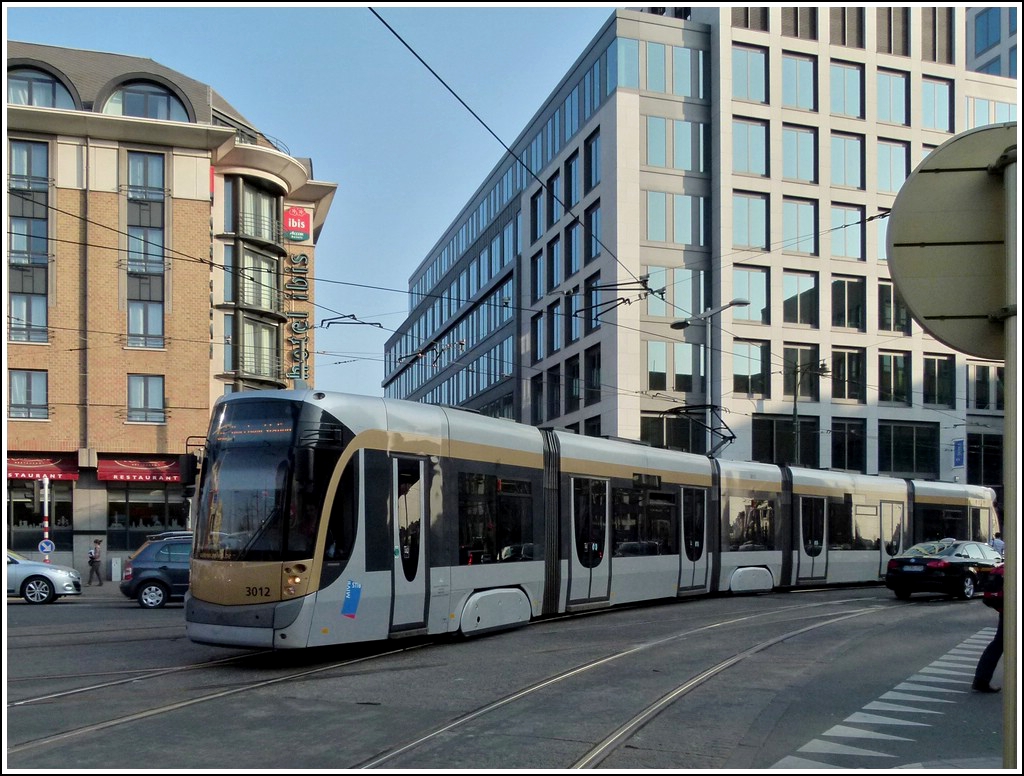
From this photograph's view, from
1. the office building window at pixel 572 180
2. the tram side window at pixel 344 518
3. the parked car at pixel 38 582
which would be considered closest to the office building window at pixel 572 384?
the office building window at pixel 572 180

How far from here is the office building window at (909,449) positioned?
49.0m

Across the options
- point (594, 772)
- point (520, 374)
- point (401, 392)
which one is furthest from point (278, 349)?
point (401, 392)

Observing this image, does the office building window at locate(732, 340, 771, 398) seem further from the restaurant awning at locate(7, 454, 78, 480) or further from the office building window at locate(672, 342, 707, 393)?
the restaurant awning at locate(7, 454, 78, 480)

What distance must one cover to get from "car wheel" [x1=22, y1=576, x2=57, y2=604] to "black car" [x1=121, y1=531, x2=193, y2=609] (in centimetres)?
303

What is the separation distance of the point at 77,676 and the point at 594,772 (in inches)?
265

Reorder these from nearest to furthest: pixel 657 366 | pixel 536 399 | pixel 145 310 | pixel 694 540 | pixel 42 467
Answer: pixel 694 540
pixel 42 467
pixel 145 310
pixel 657 366
pixel 536 399

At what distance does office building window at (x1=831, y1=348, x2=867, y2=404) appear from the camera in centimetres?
4794

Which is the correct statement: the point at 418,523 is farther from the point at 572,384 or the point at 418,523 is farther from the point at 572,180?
the point at 572,180

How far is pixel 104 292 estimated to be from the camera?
39031 mm

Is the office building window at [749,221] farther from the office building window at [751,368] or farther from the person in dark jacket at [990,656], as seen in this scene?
the person in dark jacket at [990,656]

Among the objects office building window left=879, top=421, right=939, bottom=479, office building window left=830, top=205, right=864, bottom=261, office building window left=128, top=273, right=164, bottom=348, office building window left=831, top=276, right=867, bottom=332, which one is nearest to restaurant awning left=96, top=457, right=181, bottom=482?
office building window left=128, top=273, right=164, bottom=348

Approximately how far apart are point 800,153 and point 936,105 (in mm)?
7632

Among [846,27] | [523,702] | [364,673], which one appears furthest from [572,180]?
[523,702]

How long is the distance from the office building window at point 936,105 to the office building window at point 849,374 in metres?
11.4
